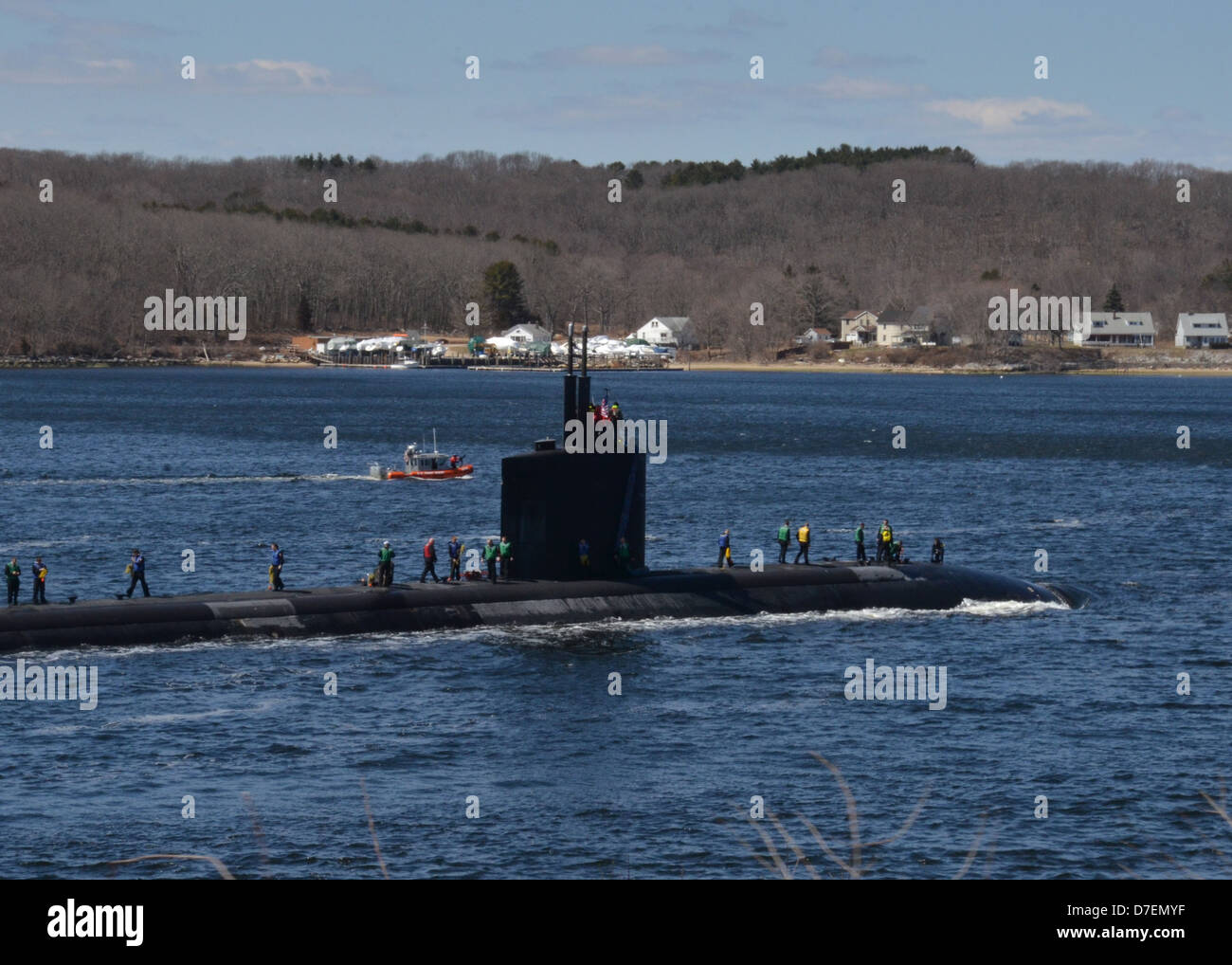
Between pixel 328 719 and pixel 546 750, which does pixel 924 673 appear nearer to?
pixel 546 750

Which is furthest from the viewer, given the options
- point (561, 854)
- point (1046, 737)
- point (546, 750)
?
point (1046, 737)

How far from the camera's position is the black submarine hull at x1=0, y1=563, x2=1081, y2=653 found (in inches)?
1484

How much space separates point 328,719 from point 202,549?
3351 centimetres

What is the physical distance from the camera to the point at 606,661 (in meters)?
38.9

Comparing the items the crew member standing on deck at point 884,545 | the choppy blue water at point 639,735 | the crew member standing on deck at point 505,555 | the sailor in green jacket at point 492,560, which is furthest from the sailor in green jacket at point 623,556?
the crew member standing on deck at point 884,545

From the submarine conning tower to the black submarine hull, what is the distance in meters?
0.65

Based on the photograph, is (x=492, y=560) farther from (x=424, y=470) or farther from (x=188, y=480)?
(x=188, y=480)

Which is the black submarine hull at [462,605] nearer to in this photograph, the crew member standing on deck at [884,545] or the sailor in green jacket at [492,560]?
the sailor in green jacket at [492,560]

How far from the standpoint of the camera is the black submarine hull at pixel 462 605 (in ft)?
124

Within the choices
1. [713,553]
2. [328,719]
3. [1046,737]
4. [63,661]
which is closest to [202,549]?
[713,553]

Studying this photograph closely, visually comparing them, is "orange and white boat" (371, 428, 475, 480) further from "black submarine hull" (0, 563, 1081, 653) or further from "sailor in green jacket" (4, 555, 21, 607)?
"sailor in green jacket" (4, 555, 21, 607)

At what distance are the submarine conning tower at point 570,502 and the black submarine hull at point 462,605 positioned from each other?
25.5 inches

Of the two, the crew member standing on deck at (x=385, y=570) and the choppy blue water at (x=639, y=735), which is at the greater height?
the crew member standing on deck at (x=385, y=570)
